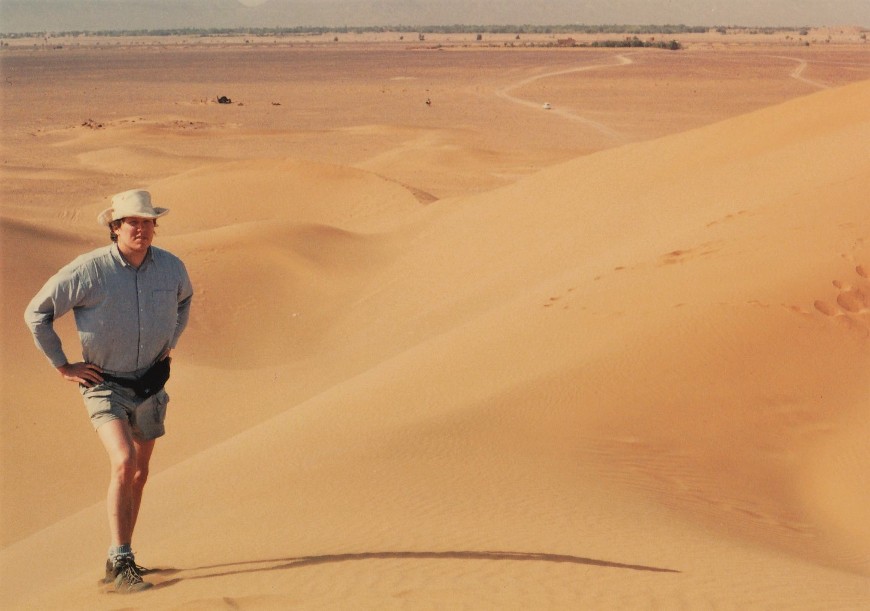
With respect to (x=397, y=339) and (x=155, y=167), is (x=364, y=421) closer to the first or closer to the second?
(x=397, y=339)

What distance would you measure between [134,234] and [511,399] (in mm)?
4353

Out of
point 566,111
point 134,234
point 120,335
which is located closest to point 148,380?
point 120,335

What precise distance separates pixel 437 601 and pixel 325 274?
12.6 meters

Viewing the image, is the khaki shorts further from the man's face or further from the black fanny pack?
the man's face

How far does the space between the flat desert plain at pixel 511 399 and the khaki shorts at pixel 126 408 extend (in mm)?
763

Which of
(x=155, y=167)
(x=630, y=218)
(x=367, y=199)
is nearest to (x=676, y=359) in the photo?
(x=630, y=218)

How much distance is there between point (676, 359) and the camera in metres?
9.02

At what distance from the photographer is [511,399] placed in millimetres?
8438

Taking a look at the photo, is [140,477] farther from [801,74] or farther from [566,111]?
[801,74]

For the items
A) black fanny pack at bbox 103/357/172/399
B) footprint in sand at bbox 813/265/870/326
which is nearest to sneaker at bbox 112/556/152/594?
black fanny pack at bbox 103/357/172/399

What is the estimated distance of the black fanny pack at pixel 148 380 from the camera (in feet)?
15.8

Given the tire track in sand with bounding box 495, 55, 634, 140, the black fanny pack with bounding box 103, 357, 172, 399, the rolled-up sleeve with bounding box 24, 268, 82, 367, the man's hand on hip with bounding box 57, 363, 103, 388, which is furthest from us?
the tire track in sand with bounding box 495, 55, 634, 140

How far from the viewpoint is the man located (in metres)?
4.67

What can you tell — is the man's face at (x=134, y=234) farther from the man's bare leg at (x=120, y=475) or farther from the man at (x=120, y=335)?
the man's bare leg at (x=120, y=475)
